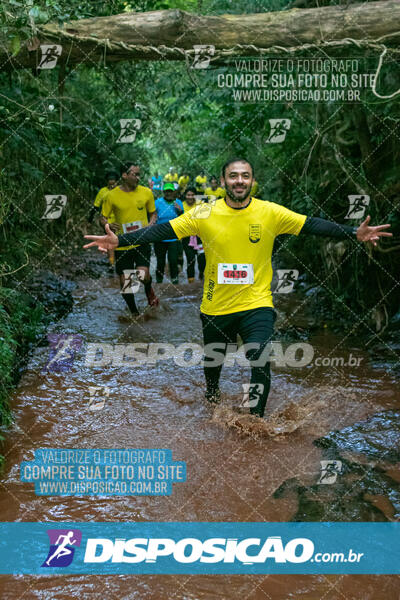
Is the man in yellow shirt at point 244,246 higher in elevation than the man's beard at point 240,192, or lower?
lower

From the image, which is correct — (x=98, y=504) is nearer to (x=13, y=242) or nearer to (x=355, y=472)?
(x=355, y=472)

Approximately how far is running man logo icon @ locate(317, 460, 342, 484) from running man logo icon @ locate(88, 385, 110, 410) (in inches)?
85.1

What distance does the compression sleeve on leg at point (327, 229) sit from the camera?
4340mm

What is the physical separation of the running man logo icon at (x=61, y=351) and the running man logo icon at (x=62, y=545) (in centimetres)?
305

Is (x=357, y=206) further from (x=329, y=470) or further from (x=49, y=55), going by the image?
(x=329, y=470)

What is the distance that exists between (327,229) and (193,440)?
193 centimetres

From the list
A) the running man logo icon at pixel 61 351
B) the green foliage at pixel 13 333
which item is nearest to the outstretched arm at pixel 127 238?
the green foliage at pixel 13 333

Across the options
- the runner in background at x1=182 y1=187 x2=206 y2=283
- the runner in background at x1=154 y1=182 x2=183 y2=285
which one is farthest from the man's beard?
the runner in background at x1=182 y1=187 x2=206 y2=283

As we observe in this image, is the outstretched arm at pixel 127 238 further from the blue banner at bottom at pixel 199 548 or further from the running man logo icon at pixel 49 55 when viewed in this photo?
the running man logo icon at pixel 49 55

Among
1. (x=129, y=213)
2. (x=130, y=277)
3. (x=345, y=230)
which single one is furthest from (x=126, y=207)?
(x=345, y=230)

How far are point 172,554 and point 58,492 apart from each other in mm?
1009

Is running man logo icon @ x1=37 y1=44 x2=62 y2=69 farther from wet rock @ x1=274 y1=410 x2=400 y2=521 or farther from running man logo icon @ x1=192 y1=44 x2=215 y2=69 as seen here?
wet rock @ x1=274 y1=410 x2=400 y2=521

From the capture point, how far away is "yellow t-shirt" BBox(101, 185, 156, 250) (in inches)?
309

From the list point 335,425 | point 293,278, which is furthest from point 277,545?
point 293,278
